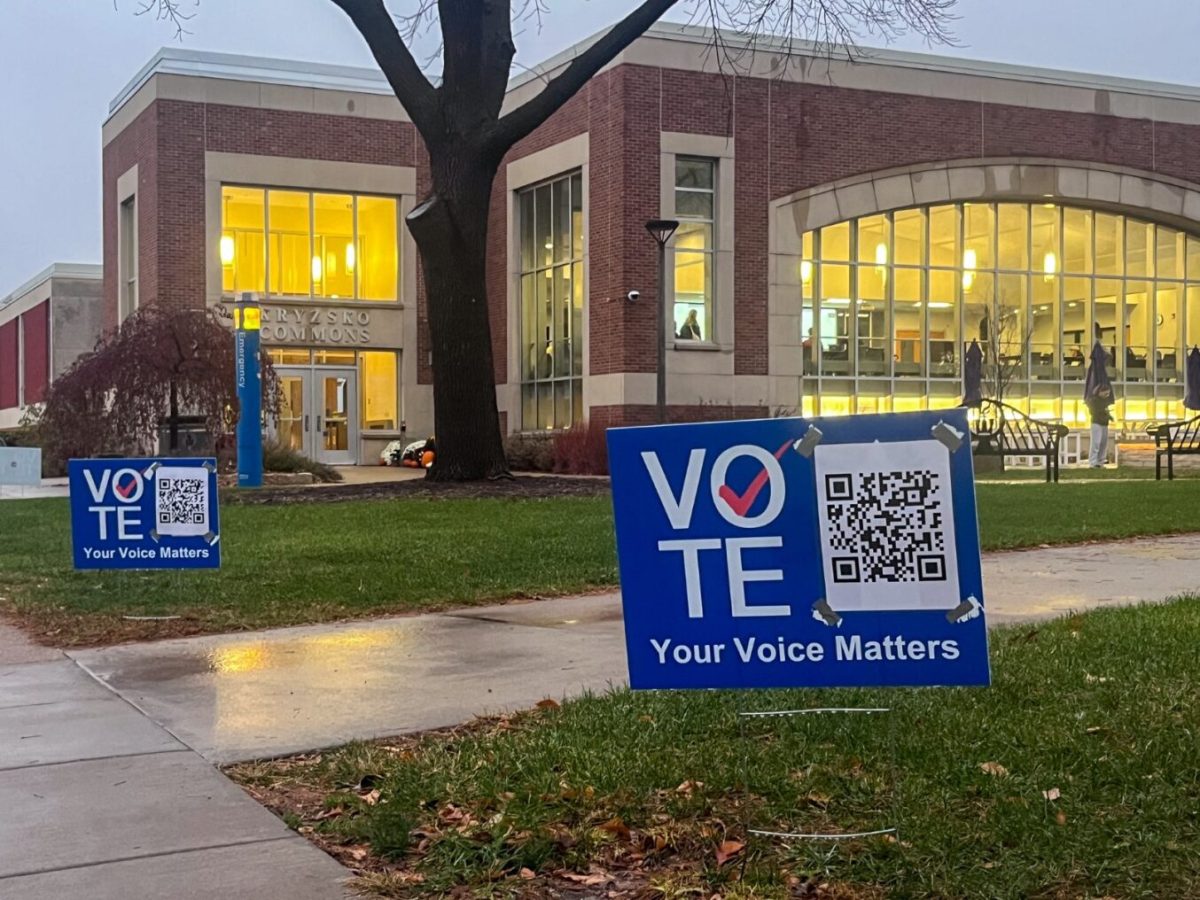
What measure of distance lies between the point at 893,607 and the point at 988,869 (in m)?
0.75

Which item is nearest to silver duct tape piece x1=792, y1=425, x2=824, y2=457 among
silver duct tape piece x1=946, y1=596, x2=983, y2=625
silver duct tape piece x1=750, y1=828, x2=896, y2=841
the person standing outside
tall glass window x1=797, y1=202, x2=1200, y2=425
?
silver duct tape piece x1=946, y1=596, x2=983, y2=625

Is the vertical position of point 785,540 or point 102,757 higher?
point 785,540

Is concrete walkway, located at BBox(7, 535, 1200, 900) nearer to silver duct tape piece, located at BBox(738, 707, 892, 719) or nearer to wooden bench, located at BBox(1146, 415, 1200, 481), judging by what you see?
silver duct tape piece, located at BBox(738, 707, 892, 719)

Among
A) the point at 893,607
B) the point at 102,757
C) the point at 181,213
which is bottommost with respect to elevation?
the point at 102,757

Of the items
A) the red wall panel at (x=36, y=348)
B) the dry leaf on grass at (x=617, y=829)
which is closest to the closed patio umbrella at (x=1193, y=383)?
the dry leaf on grass at (x=617, y=829)

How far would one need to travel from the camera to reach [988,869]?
3566mm

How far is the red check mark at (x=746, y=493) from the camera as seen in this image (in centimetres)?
386

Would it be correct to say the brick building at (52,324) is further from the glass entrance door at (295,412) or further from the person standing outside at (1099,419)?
the person standing outside at (1099,419)

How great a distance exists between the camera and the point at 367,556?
36.6ft

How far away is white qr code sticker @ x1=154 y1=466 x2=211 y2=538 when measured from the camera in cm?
866

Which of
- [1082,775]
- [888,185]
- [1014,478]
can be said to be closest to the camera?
[1082,775]

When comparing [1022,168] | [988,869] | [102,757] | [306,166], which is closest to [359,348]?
[306,166]

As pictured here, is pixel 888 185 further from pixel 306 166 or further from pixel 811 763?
pixel 811 763

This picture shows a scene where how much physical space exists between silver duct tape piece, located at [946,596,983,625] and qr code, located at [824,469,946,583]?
92 mm
